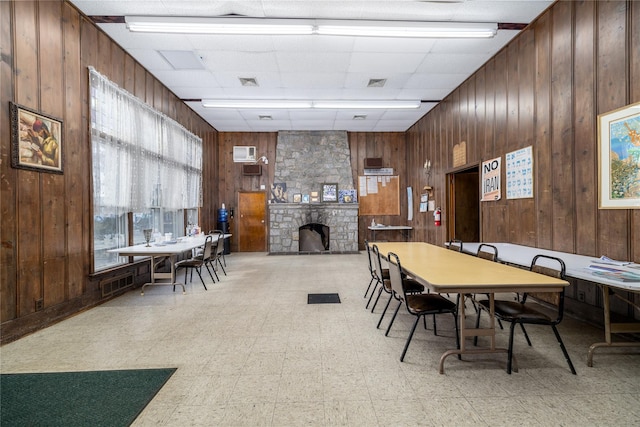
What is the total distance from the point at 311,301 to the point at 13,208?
336 centimetres

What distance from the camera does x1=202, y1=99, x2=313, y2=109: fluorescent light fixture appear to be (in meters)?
6.95

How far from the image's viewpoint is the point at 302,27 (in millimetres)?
4062

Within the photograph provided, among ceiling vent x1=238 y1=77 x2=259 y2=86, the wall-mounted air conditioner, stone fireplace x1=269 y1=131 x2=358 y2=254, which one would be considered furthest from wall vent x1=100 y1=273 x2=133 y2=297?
the wall-mounted air conditioner

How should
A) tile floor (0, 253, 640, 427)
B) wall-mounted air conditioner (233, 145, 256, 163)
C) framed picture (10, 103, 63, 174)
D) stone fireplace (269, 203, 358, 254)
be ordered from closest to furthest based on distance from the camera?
1. tile floor (0, 253, 640, 427)
2. framed picture (10, 103, 63, 174)
3. stone fireplace (269, 203, 358, 254)
4. wall-mounted air conditioner (233, 145, 256, 163)

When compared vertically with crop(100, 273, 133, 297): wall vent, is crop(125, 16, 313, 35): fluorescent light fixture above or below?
above

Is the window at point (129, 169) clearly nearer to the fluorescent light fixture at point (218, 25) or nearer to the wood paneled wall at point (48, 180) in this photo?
the wood paneled wall at point (48, 180)

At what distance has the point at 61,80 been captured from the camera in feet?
12.0

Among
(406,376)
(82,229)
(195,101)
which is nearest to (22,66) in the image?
(82,229)

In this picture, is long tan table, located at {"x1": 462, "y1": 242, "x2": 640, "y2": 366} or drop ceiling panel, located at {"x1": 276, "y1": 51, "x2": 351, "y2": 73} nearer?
long tan table, located at {"x1": 462, "y1": 242, "x2": 640, "y2": 366}

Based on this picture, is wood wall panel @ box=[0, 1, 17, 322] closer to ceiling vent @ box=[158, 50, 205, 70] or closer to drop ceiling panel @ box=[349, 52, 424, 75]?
ceiling vent @ box=[158, 50, 205, 70]

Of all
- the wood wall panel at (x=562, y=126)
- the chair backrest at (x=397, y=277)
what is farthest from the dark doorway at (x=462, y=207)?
the chair backrest at (x=397, y=277)

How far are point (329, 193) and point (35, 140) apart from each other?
279 inches

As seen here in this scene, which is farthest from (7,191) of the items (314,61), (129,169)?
(314,61)

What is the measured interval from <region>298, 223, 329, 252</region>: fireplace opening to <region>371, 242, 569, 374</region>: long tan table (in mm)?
6364
